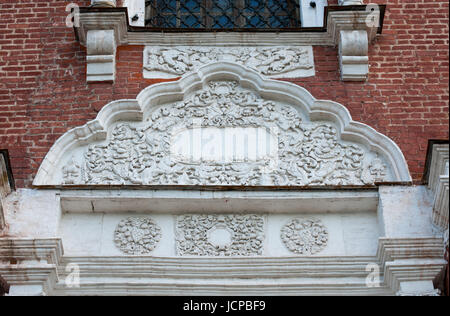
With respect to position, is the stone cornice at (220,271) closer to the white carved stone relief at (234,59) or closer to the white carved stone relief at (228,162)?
the white carved stone relief at (228,162)

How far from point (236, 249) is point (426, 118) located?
201 centimetres

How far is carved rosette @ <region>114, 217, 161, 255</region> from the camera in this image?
817 centimetres

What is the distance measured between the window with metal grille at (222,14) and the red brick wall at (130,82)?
2.51 ft

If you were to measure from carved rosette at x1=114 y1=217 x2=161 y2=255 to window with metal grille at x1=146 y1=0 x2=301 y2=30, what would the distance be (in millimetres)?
2374

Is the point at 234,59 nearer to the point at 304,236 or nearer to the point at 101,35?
the point at 101,35

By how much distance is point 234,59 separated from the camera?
30.5 feet

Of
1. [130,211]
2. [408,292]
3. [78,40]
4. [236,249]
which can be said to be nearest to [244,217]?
[236,249]

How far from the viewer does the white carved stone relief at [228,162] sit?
8.49m

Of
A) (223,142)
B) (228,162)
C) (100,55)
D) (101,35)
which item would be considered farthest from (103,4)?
(228,162)

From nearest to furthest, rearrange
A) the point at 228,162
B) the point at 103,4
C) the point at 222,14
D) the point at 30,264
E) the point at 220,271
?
1. the point at 30,264
2. the point at 220,271
3. the point at 228,162
4. the point at 103,4
5. the point at 222,14

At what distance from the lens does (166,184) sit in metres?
8.41

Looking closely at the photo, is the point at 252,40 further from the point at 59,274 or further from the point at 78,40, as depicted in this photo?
→ the point at 59,274

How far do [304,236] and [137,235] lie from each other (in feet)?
4.29
